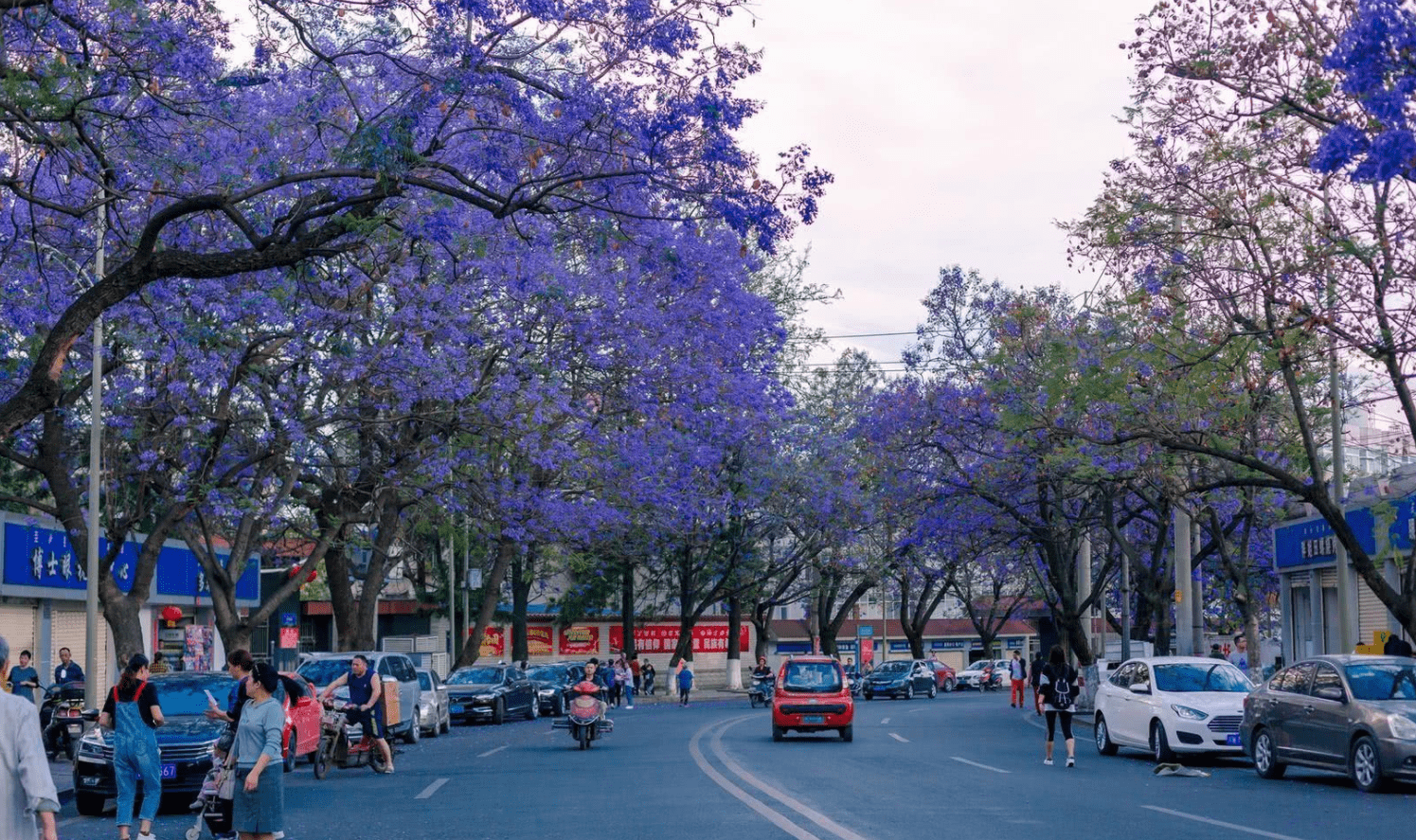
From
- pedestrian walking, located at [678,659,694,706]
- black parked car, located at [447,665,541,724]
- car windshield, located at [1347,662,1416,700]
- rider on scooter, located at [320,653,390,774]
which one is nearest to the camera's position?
car windshield, located at [1347,662,1416,700]

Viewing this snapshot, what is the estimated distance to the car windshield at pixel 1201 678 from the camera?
24.2m

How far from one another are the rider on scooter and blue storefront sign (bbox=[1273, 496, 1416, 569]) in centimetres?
1648

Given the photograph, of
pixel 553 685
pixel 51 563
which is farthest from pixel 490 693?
pixel 51 563

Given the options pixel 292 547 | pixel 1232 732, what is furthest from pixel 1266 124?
pixel 292 547

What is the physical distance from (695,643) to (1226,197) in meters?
66.0

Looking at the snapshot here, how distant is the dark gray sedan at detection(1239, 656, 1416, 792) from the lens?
18.0 meters

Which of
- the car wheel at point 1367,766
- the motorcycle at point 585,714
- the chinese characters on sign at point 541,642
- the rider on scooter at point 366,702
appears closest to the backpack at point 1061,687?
the car wheel at point 1367,766

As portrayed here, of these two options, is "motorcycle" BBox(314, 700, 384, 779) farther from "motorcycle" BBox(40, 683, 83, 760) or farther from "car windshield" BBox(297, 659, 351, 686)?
"car windshield" BBox(297, 659, 351, 686)

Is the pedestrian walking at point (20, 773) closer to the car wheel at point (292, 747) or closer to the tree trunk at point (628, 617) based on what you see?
the car wheel at point (292, 747)

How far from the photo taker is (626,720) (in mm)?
40469

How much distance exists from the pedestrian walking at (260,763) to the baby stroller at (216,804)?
6.39 ft

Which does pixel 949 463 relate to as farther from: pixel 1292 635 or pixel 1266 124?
pixel 1266 124

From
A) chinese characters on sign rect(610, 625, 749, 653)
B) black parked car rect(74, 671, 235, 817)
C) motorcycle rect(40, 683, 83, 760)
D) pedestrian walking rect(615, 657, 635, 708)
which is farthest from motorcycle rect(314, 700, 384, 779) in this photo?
chinese characters on sign rect(610, 625, 749, 653)

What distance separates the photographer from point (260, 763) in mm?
10750
